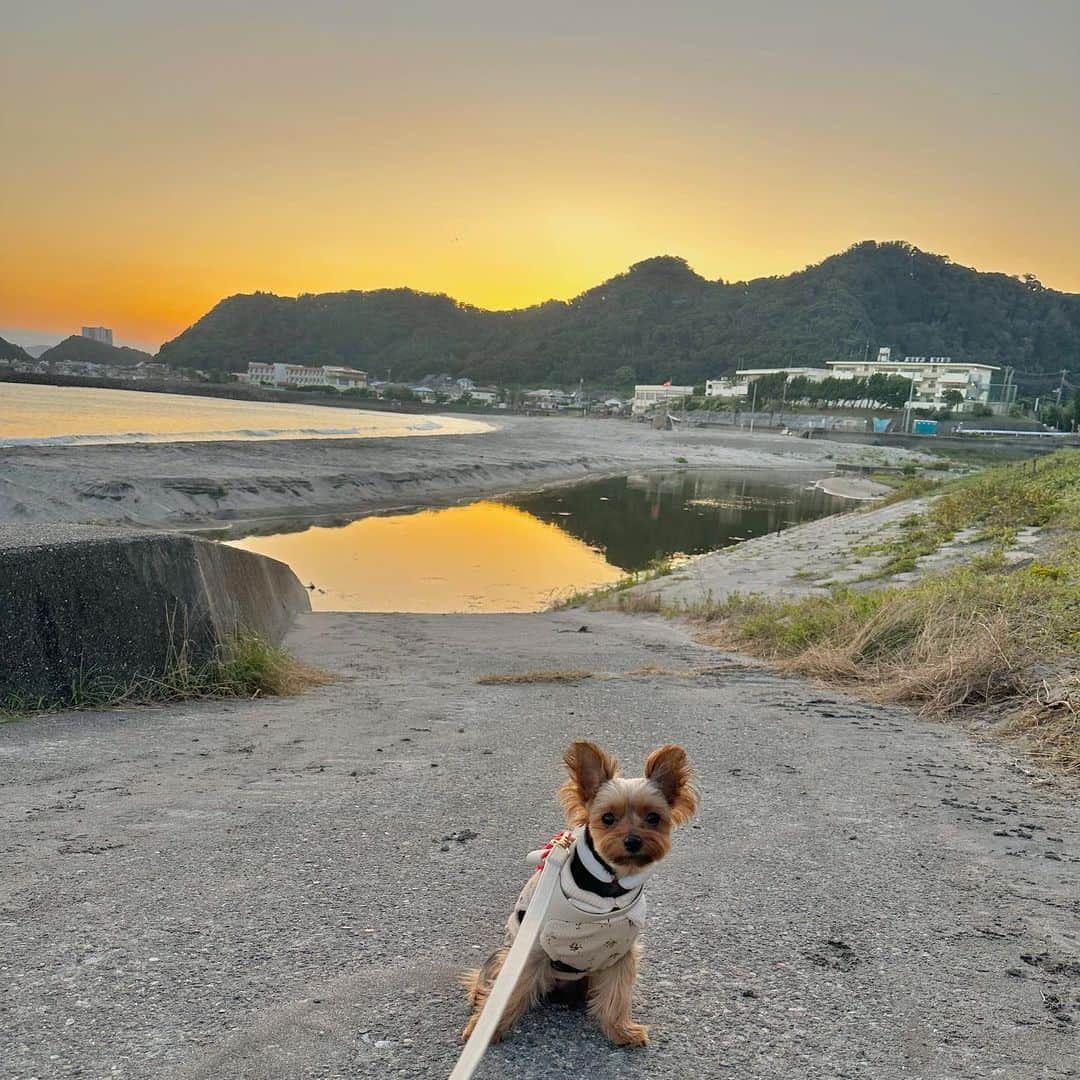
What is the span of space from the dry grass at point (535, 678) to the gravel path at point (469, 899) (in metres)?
1.39

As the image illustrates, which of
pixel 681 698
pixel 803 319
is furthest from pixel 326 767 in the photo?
pixel 803 319

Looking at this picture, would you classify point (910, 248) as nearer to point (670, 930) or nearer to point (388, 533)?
point (388, 533)

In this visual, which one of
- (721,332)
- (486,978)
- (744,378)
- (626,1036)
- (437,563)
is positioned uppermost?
(721,332)

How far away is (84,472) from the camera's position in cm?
2519

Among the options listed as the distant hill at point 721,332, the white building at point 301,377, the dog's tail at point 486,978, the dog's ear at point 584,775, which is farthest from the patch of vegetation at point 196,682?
the distant hill at point 721,332

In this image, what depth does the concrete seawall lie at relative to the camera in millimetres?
5770

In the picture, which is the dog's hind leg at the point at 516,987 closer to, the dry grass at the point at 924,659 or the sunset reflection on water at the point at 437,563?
the dry grass at the point at 924,659

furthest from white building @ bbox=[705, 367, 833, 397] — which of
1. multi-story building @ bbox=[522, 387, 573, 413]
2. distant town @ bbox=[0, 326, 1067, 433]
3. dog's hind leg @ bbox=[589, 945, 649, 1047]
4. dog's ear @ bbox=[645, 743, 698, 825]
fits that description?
dog's hind leg @ bbox=[589, 945, 649, 1047]

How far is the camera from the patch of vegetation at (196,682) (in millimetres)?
5879

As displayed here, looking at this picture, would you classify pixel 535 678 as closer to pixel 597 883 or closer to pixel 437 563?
pixel 597 883

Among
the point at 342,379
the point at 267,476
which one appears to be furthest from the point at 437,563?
the point at 342,379

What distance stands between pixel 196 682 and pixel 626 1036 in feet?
16.7

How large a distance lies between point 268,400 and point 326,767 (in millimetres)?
132707

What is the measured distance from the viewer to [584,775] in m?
2.50
